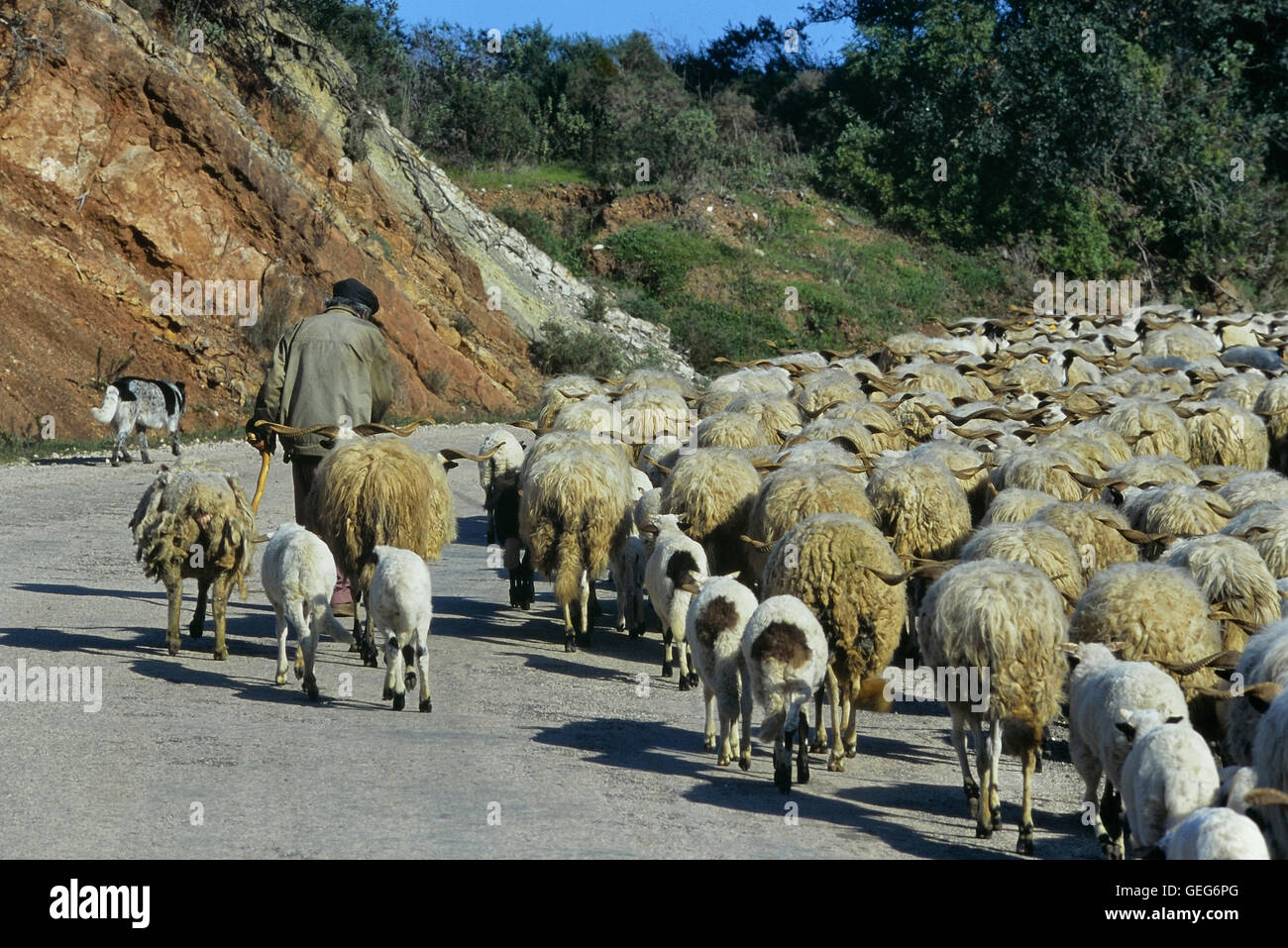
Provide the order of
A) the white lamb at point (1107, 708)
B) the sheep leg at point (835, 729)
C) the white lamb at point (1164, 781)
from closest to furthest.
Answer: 1. the white lamb at point (1164, 781)
2. the white lamb at point (1107, 708)
3. the sheep leg at point (835, 729)

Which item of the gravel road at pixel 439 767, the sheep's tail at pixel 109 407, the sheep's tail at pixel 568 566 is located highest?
the sheep's tail at pixel 109 407

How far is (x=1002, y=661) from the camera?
23.4ft

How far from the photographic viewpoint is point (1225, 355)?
2194cm

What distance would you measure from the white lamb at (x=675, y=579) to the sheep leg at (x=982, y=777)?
107 inches

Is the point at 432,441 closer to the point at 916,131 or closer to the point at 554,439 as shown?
the point at 554,439

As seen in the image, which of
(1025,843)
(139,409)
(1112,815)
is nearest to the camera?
(1025,843)

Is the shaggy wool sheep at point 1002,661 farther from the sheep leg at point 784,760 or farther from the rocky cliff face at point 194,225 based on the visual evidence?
the rocky cliff face at point 194,225

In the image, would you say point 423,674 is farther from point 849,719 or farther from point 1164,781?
point 1164,781

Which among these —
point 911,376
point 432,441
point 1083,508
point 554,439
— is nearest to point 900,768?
point 1083,508

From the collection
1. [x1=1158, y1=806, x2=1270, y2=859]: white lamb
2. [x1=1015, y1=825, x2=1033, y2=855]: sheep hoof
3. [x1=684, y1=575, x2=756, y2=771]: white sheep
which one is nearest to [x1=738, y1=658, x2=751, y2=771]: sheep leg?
[x1=684, y1=575, x2=756, y2=771]: white sheep

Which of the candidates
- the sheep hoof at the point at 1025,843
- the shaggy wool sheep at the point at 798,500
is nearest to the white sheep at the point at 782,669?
Result: the sheep hoof at the point at 1025,843

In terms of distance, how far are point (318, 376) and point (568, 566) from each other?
220cm

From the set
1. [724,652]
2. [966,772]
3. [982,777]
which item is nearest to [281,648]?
[724,652]

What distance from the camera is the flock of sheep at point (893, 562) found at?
22.7 ft
